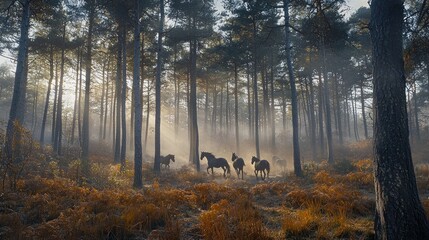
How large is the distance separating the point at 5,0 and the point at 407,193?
23.5 metres

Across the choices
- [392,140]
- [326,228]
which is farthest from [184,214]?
[392,140]

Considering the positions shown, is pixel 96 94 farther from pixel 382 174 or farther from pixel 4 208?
pixel 382 174

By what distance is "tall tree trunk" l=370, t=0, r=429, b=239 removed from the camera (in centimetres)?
421

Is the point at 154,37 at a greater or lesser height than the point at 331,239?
greater

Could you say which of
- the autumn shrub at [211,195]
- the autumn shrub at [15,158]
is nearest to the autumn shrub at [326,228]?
the autumn shrub at [211,195]

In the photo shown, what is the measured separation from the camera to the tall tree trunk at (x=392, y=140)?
421 cm

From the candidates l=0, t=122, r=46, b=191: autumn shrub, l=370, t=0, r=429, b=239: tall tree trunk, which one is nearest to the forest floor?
l=0, t=122, r=46, b=191: autumn shrub

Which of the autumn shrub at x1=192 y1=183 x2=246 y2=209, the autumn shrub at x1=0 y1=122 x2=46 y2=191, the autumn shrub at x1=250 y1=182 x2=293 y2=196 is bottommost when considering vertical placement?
the autumn shrub at x1=250 y1=182 x2=293 y2=196

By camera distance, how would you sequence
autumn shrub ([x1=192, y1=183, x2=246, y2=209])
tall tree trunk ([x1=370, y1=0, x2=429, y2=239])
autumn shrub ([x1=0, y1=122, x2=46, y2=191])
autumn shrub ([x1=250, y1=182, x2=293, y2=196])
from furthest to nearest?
autumn shrub ([x1=250, y1=182, x2=293, y2=196]) < autumn shrub ([x1=192, y1=183, x2=246, y2=209]) < autumn shrub ([x1=0, y1=122, x2=46, y2=191]) < tall tree trunk ([x1=370, y1=0, x2=429, y2=239])

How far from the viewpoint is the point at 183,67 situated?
2672 centimetres

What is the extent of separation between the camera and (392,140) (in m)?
4.44

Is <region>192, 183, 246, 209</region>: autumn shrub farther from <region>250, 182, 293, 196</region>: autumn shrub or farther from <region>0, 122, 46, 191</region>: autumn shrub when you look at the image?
<region>0, 122, 46, 191</region>: autumn shrub

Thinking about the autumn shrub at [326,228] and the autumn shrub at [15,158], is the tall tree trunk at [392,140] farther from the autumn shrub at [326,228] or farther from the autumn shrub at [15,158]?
the autumn shrub at [15,158]

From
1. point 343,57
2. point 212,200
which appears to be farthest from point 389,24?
point 343,57
